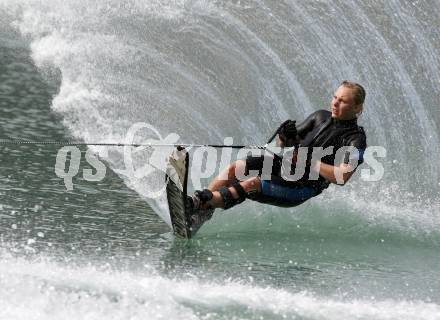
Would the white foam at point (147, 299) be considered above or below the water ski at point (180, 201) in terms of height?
below

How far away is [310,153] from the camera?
7262mm

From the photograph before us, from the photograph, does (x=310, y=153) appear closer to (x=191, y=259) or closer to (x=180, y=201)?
(x=180, y=201)

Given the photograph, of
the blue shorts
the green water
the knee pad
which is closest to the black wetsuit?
the blue shorts

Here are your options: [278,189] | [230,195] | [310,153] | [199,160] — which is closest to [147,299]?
[230,195]

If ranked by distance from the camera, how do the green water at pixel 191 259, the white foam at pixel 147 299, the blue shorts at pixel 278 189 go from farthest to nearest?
the blue shorts at pixel 278 189 → the green water at pixel 191 259 → the white foam at pixel 147 299

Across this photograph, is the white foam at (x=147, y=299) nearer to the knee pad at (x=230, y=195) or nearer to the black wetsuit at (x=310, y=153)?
the knee pad at (x=230, y=195)

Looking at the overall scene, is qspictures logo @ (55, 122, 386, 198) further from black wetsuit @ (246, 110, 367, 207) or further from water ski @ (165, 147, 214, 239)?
water ski @ (165, 147, 214, 239)

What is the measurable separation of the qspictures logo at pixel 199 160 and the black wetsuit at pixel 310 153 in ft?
0.11

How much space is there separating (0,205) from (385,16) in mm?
8116

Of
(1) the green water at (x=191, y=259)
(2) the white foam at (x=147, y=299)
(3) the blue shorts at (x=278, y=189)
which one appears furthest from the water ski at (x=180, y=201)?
(2) the white foam at (x=147, y=299)

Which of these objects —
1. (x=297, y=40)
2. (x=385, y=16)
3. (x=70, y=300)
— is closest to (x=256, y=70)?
(x=297, y=40)

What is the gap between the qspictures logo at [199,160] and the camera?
7.26m

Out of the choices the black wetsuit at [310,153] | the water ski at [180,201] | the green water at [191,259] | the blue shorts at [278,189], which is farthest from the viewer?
the blue shorts at [278,189]

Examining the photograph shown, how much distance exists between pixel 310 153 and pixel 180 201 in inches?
42.1
